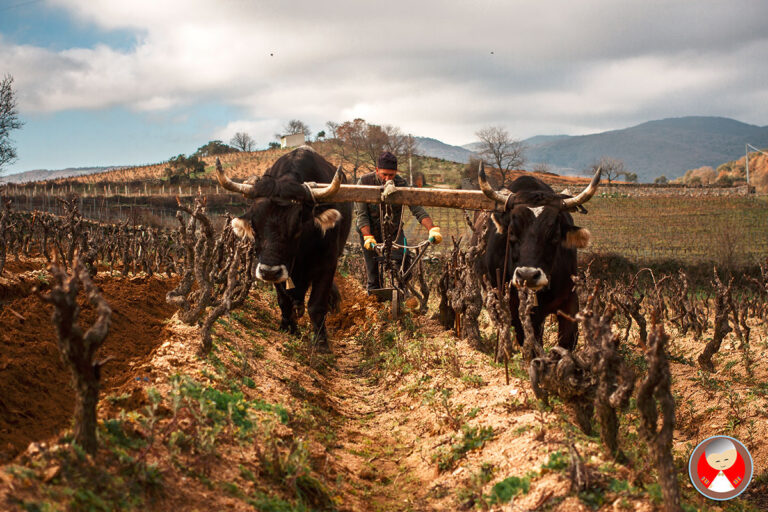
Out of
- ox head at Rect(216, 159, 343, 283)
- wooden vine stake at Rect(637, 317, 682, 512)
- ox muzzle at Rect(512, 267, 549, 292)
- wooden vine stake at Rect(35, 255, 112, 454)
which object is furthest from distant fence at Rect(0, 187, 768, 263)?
wooden vine stake at Rect(35, 255, 112, 454)

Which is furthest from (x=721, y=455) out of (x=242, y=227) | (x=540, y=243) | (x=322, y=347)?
(x=242, y=227)

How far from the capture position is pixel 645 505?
10.5 feet

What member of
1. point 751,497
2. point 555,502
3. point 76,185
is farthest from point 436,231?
point 76,185

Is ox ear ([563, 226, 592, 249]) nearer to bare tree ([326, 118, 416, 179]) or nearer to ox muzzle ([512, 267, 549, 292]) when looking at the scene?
ox muzzle ([512, 267, 549, 292])

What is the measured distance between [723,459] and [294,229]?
4.79 metres

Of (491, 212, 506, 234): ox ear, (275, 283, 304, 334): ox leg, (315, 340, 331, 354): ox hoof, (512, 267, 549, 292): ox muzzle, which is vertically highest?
(491, 212, 506, 234): ox ear

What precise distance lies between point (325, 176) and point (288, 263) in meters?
2.20

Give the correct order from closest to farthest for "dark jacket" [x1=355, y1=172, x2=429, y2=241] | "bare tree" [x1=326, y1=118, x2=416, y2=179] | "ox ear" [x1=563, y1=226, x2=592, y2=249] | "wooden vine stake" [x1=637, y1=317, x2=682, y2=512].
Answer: "wooden vine stake" [x1=637, y1=317, x2=682, y2=512] → "ox ear" [x1=563, y1=226, x2=592, y2=249] → "dark jacket" [x1=355, y1=172, x2=429, y2=241] → "bare tree" [x1=326, y1=118, x2=416, y2=179]

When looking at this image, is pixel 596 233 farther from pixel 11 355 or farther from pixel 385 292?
pixel 11 355

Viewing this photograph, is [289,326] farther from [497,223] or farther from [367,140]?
[367,140]

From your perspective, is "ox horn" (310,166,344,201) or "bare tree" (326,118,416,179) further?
"bare tree" (326,118,416,179)

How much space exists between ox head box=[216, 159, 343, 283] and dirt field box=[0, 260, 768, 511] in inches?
40.1

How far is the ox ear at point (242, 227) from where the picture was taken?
712 centimetres

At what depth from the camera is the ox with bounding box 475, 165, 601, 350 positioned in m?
6.08
